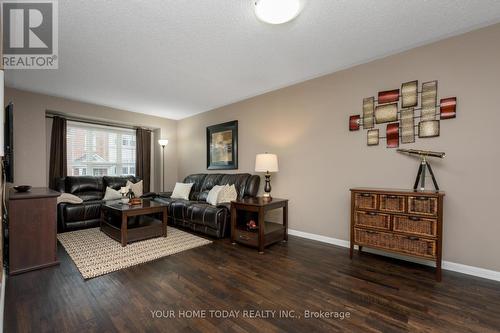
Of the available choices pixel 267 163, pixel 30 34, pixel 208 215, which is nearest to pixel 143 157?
pixel 208 215

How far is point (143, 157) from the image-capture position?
5.64 metres

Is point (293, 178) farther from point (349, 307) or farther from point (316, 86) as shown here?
point (349, 307)

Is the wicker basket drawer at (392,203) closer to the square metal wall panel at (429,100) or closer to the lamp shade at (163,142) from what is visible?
the square metal wall panel at (429,100)

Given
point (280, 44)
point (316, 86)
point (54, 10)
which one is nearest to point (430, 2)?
point (280, 44)

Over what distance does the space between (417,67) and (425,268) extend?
2.22 meters

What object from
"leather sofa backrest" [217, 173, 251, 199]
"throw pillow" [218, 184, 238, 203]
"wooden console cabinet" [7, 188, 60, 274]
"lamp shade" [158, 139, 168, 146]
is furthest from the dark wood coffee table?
"lamp shade" [158, 139, 168, 146]

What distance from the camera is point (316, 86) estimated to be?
340cm

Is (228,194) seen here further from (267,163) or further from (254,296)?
(254,296)

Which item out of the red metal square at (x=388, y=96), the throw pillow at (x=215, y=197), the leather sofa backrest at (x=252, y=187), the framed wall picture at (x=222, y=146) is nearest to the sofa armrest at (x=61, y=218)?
the throw pillow at (x=215, y=197)

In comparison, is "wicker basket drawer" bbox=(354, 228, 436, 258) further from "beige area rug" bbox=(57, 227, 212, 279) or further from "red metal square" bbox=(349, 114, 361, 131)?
"beige area rug" bbox=(57, 227, 212, 279)

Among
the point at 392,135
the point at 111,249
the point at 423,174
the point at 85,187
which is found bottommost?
the point at 111,249

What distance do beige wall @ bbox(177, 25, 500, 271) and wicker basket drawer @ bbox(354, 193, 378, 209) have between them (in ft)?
1.28

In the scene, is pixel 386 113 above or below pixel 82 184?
above

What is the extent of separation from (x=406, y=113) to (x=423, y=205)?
108 centimetres
